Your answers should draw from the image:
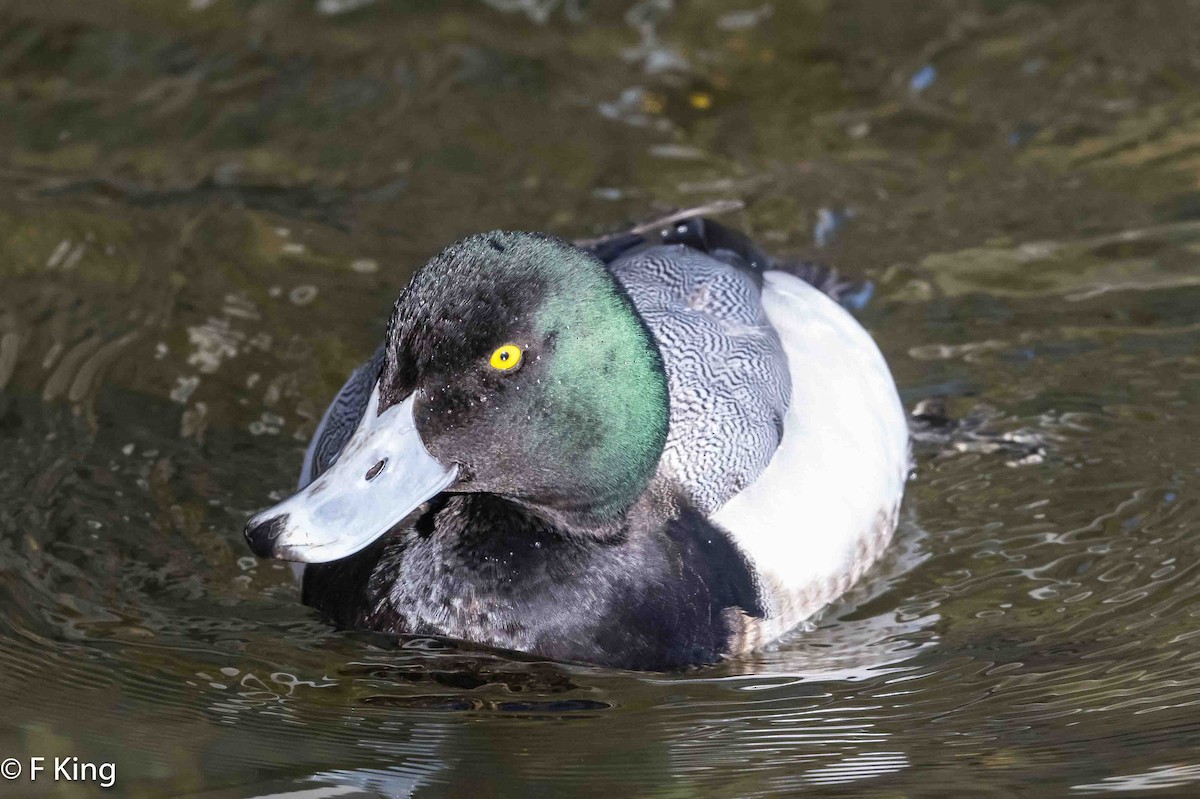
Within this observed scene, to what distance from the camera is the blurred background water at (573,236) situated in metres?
4.16

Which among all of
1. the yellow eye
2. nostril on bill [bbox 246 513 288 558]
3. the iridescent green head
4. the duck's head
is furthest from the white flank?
nostril on bill [bbox 246 513 288 558]

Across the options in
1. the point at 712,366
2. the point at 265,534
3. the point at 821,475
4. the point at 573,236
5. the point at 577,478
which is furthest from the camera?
the point at 573,236

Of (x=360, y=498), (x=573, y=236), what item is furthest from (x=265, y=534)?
(x=573, y=236)

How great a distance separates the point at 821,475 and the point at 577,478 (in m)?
1.10

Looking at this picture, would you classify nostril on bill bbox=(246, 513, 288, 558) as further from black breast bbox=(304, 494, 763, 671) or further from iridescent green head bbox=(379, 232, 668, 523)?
black breast bbox=(304, 494, 763, 671)

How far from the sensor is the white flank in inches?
193

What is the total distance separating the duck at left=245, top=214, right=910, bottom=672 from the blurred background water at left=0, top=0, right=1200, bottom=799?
0.16 m

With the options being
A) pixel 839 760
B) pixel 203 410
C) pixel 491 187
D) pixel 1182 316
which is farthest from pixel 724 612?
pixel 491 187

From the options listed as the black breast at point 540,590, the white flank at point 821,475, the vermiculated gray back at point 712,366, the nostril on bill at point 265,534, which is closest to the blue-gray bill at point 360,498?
the nostril on bill at point 265,534

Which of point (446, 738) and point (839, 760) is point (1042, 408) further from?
point (446, 738)

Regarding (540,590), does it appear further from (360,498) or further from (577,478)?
(360,498)

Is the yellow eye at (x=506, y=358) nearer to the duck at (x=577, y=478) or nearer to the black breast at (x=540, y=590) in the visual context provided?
the duck at (x=577, y=478)

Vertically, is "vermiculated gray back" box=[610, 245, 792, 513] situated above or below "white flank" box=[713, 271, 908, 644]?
above

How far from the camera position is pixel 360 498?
4.20 meters
